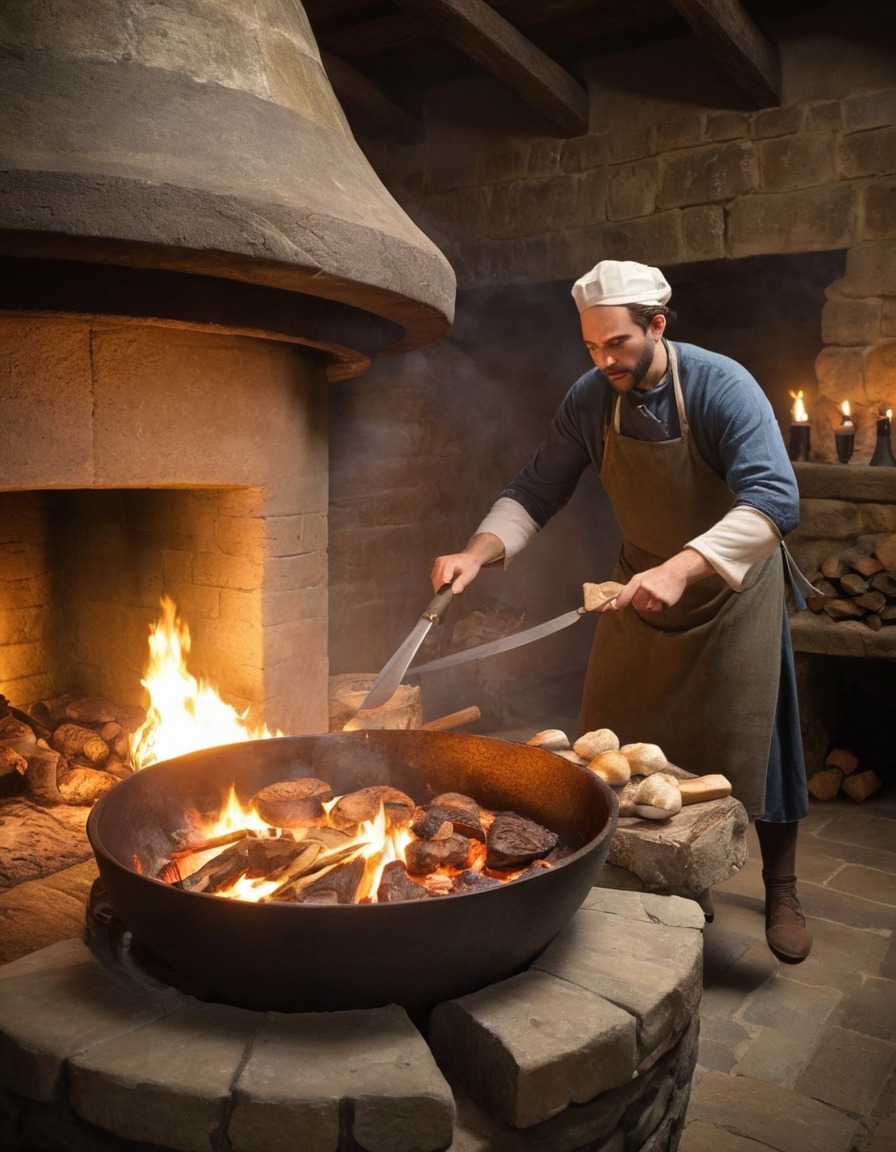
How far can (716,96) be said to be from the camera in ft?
14.9

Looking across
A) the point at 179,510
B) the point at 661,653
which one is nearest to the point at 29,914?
the point at 179,510

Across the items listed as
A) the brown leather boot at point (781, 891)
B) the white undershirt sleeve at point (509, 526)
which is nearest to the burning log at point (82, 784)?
the white undershirt sleeve at point (509, 526)

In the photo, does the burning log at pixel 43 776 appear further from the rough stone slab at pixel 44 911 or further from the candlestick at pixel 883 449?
the candlestick at pixel 883 449

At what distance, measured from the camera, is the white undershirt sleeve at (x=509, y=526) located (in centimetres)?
301

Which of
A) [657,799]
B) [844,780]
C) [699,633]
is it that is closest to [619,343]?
[699,633]

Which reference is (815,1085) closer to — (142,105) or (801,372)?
(142,105)

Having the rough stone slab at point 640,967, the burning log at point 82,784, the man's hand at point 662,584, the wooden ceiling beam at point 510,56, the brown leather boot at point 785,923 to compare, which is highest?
the wooden ceiling beam at point 510,56

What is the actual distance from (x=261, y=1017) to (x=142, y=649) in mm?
2122

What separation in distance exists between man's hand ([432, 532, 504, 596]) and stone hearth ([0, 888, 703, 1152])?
114 cm

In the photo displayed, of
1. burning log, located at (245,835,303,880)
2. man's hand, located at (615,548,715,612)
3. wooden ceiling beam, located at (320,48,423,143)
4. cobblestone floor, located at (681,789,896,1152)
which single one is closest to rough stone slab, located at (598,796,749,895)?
cobblestone floor, located at (681,789,896,1152)

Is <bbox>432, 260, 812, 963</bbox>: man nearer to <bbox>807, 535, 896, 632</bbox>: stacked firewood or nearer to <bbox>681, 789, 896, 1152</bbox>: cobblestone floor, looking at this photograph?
<bbox>681, 789, 896, 1152</bbox>: cobblestone floor

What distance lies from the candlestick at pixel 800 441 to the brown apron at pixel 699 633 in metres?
1.75

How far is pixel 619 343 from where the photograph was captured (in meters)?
2.73

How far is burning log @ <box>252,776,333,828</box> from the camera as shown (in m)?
2.22
